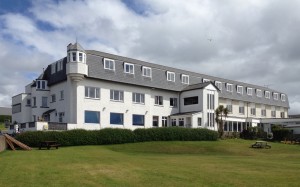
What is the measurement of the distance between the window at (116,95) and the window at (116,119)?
1.96 meters

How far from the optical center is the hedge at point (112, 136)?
3634cm

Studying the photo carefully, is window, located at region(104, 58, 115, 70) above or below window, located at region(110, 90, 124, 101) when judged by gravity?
above

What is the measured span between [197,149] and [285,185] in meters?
23.8

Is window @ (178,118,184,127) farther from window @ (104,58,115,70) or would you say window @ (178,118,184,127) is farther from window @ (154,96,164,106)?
window @ (104,58,115,70)

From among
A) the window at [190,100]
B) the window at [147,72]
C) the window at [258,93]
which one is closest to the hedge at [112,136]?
the window at [190,100]

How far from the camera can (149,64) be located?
5441 cm

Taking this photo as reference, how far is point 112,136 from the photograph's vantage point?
40469 millimetres

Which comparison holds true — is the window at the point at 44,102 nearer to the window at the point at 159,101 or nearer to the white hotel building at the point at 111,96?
the white hotel building at the point at 111,96

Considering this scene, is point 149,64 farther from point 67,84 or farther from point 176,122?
point 67,84

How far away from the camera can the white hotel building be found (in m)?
44.2

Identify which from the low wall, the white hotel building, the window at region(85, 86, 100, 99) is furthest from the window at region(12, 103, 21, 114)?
the low wall

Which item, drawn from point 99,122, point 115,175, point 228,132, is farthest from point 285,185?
point 228,132

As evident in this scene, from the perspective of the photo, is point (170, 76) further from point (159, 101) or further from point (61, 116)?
point (61, 116)

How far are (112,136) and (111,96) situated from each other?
8.25 metres
